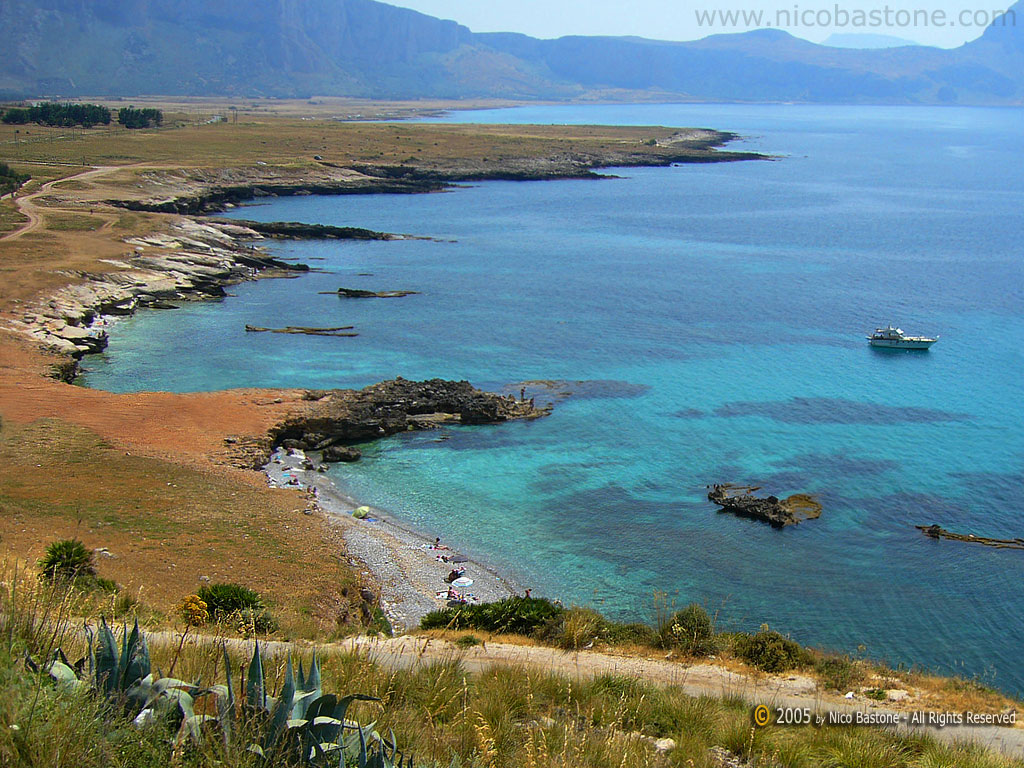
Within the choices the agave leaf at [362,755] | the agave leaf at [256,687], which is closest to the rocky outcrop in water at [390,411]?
the agave leaf at [256,687]

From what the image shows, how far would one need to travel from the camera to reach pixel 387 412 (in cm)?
3259


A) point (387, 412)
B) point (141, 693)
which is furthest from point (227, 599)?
point (387, 412)

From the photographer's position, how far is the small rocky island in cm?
2553

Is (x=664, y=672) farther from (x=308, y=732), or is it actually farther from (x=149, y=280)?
(x=149, y=280)

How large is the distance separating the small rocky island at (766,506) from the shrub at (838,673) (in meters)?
11.9

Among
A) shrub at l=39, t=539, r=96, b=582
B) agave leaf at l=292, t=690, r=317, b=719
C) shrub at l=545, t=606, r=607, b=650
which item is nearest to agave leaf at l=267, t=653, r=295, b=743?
agave leaf at l=292, t=690, r=317, b=719

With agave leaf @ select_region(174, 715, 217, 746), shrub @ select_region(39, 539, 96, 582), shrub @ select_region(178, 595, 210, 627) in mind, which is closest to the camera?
agave leaf @ select_region(174, 715, 217, 746)

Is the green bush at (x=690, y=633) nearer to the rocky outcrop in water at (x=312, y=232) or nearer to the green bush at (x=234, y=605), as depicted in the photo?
the green bush at (x=234, y=605)

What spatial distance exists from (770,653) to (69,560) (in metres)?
12.3

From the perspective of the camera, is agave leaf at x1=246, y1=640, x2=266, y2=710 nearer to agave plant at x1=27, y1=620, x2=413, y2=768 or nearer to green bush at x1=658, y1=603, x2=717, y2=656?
agave plant at x1=27, y1=620, x2=413, y2=768

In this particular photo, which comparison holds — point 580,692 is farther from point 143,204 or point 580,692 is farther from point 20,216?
point 143,204

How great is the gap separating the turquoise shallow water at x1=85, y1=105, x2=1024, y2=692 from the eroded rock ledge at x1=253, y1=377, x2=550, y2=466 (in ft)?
3.20

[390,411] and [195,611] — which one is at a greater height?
[195,611]

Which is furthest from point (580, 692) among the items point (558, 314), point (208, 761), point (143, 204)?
point (143, 204)
